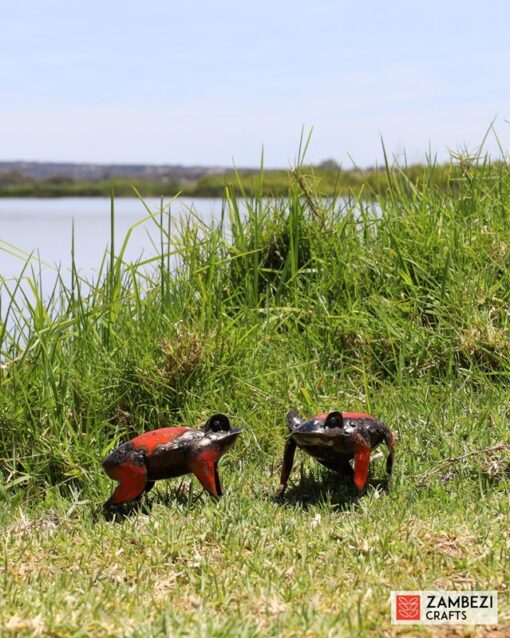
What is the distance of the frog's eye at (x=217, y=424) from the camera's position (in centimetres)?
404

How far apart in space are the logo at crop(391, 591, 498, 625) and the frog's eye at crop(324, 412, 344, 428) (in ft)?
2.89

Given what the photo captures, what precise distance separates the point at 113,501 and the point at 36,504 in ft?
2.13

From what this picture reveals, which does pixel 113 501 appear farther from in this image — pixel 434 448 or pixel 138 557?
pixel 434 448

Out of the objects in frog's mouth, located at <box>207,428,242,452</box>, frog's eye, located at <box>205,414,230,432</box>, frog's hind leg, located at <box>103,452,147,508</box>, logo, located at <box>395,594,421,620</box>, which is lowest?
logo, located at <box>395,594,421,620</box>

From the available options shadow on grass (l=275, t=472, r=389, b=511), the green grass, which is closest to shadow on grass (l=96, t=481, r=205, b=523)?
the green grass

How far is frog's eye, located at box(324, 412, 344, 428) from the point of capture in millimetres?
3895

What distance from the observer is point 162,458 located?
395 centimetres

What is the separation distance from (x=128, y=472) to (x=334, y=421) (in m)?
0.88

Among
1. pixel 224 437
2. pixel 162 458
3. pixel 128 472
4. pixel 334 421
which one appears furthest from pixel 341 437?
pixel 128 472

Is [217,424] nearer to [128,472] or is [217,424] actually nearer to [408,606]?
[128,472]

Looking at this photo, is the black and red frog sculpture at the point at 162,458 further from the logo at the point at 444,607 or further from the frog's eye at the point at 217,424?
the logo at the point at 444,607

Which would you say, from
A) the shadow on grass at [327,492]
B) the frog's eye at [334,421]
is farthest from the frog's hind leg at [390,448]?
the frog's eye at [334,421]

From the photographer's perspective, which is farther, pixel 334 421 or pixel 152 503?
pixel 152 503

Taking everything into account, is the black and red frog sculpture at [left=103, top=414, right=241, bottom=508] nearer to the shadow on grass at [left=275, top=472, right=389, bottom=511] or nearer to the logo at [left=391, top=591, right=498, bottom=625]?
the shadow on grass at [left=275, top=472, right=389, bottom=511]
